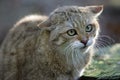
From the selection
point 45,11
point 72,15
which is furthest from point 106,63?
point 45,11

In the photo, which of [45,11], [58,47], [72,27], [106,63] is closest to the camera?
[72,27]

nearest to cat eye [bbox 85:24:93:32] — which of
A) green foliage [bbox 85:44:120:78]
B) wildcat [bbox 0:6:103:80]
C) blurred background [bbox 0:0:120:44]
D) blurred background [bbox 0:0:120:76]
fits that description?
wildcat [bbox 0:6:103:80]

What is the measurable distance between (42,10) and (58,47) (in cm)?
689

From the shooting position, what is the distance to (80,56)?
535 cm

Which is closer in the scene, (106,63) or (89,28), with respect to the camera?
(89,28)

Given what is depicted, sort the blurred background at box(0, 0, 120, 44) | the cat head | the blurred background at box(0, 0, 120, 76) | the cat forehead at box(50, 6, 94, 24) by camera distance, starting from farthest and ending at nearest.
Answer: the blurred background at box(0, 0, 120, 44), the blurred background at box(0, 0, 120, 76), the cat forehead at box(50, 6, 94, 24), the cat head

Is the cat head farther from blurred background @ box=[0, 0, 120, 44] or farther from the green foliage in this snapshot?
blurred background @ box=[0, 0, 120, 44]

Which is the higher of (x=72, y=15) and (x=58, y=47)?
(x=72, y=15)

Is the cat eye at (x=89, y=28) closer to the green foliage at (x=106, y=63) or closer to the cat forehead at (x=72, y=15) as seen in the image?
the cat forehead at (x=72, y=15)

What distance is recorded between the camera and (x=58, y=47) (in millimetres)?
5168

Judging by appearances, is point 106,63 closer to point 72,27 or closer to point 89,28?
point 89,28

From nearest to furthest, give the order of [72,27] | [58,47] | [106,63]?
[72,27] → [58,47] → [106,63]

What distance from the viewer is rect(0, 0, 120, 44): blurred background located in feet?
37.5

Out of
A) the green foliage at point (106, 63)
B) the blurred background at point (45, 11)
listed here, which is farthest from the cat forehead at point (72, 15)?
the blurred background at point (45, 11)
